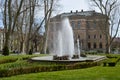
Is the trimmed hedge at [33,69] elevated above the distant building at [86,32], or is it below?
below

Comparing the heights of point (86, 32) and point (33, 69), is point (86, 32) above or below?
above

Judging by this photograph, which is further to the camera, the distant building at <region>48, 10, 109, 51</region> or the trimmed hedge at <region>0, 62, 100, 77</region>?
the distant building at <region>48, 10, 109, 51</region>

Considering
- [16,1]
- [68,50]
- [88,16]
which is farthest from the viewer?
[88,16]

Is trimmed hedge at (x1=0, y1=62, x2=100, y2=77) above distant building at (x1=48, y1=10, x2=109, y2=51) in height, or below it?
below

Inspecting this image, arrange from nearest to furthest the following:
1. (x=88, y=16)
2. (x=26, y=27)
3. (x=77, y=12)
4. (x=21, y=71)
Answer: (x=21, y=71) < (x=26, y=27) < (x=88, y=16) < (x=77, y=12)

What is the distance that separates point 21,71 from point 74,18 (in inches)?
2975

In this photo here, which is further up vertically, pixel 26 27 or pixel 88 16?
pixel 88 16

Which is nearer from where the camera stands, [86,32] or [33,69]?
[33,69]

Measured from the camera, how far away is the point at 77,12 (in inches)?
3590

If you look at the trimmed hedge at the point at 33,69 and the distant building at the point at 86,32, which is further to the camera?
the distant building at the point at 86,32

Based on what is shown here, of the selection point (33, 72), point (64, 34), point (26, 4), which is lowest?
point (33, 72)

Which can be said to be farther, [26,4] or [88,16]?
[88,16]

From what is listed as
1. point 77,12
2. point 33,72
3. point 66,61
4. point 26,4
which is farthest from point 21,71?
point 77,12

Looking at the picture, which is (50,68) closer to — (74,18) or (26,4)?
(26,4)
